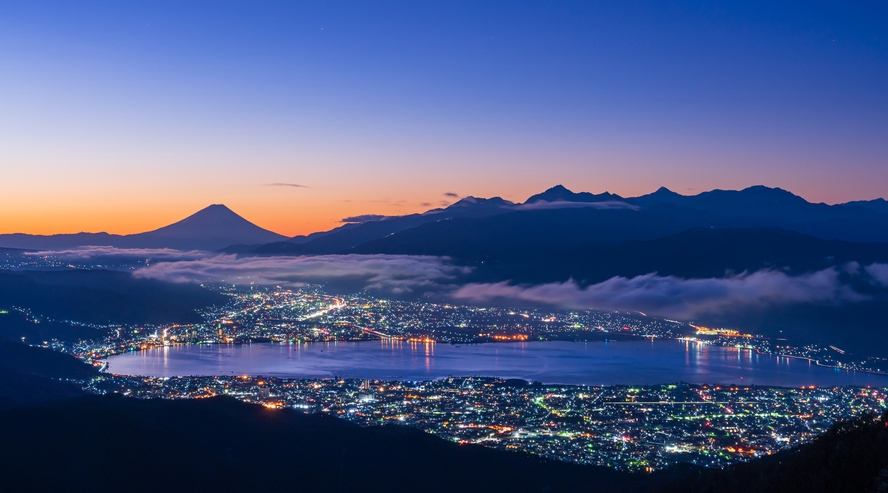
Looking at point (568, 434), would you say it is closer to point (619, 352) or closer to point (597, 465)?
point (597, 465)

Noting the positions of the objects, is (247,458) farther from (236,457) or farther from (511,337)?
(511,337)

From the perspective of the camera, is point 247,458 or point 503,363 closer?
point 247,458

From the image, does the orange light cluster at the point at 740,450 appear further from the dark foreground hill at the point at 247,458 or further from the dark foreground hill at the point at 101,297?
the dark foreground hill at the point at 101,297

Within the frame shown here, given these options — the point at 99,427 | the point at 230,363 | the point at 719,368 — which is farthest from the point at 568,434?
the point at 230,363

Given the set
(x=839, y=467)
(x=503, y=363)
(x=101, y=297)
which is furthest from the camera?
(x=101, y=297)

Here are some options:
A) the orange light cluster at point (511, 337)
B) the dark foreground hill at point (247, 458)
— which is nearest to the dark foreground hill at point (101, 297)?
the orange light cluster at point (511, 337)

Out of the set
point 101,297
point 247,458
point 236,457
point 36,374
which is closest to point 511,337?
point 101,297

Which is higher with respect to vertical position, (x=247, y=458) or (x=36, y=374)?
(x=36, y=374)
